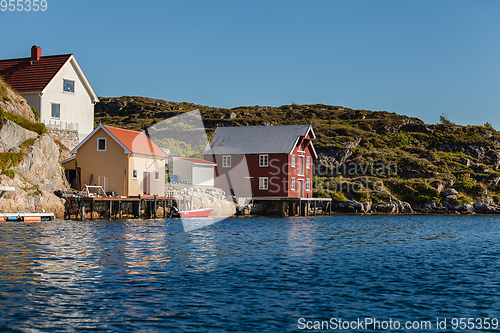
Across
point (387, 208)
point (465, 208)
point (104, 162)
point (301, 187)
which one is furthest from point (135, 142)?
point (465, 208)

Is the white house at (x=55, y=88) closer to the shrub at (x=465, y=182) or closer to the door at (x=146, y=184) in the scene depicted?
the door at (x=146, y=184)

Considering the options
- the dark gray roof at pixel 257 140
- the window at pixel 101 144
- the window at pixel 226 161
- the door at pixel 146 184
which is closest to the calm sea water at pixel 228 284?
the window at pixel 101 144

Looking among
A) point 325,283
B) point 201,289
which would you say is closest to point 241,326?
point 201,289

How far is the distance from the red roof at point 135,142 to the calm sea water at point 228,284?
2149 centimetres

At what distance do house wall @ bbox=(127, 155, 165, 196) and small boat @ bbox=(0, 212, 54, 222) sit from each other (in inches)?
386

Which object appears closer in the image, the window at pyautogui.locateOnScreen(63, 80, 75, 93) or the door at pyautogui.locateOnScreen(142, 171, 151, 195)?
the door at pyautogui.locateOnScreen(142, 171, 151, 195)

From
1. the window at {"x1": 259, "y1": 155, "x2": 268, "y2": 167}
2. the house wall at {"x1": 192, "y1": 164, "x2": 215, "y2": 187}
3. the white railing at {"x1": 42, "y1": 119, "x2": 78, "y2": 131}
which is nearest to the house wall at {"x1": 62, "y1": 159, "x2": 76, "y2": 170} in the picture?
the white railing at {"x1": 42, "y1": 119, "x2": 78, "y2": 131}

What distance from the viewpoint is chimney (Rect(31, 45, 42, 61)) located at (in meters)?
54.9

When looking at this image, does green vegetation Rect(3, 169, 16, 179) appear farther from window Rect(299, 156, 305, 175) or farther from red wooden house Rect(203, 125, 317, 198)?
window Rect(299, 156, 305, 175)

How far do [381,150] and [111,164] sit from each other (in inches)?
2349

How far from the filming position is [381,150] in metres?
91.8

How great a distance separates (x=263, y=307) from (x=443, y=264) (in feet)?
33.3

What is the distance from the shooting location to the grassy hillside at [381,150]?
74.3 m

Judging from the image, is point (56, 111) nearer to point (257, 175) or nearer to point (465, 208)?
point (257, 175)
